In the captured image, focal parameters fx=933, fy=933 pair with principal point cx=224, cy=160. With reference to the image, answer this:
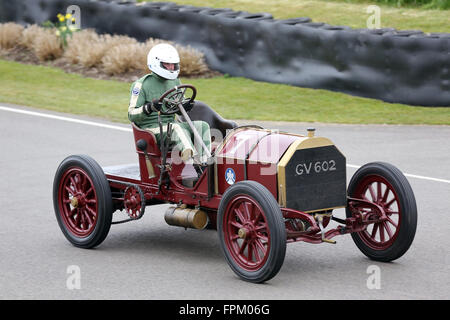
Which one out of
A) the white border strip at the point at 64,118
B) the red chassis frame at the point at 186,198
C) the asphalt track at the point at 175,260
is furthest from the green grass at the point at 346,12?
the red chassis frame at the point at 186,198

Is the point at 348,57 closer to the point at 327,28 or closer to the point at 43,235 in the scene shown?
the point at 327,28

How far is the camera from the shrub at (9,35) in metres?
22.3

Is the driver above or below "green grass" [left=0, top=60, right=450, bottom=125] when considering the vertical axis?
above

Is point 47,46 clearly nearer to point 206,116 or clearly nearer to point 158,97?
point 206,116

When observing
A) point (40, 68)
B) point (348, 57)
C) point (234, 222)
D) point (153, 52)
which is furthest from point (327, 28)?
point (234, 222)

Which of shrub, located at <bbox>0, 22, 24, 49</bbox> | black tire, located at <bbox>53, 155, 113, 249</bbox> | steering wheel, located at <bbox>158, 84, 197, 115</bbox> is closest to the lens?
black tire, located at <bbox>53, 155, 113, 249</bbox>

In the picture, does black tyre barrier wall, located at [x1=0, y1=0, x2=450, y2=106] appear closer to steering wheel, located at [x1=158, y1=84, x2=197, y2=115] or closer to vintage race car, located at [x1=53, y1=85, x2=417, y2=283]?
vintage race car, located at [x1=53, y1=85, x2=417, y2=283]

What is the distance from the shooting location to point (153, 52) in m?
8.88

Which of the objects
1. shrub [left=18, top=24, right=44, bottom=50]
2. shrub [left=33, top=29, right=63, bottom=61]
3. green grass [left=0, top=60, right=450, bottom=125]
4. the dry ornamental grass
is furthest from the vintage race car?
shrub [left=18, top=24, right=44, bottom=50]

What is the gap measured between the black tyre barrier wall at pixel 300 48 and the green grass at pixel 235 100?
0.83 ft

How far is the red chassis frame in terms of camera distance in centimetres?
764

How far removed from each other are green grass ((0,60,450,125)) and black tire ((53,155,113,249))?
6.90 metres

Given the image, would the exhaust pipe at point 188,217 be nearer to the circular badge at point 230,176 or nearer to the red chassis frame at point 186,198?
the red chassis frame at point 186,198

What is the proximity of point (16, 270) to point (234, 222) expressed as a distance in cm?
199
